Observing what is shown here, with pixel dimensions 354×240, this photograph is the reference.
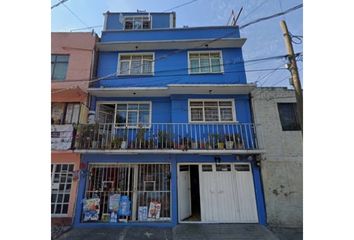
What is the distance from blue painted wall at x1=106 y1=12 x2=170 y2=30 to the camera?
934 centimetres

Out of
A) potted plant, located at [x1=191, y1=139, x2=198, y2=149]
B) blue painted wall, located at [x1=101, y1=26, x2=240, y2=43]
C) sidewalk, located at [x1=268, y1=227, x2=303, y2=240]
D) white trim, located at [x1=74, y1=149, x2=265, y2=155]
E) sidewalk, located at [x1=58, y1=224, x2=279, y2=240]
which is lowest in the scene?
sidewalk, located at [x1=268, y1=227, x2=303, y2=240]

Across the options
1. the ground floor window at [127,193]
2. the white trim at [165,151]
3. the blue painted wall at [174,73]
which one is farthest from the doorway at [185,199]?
the blue painted wall at [174,73]

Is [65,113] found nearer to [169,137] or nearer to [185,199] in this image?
[169,137]

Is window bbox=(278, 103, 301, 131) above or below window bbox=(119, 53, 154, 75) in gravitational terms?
below

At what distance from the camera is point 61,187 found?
689 centimetres

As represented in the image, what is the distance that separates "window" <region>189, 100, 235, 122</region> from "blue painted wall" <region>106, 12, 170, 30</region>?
4.23m

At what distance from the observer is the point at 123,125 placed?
7.70 metres

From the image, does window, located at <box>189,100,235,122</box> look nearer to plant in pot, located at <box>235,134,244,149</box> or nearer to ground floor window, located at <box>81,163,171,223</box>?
plant in pot, located at <box>235,134,244,149</box>

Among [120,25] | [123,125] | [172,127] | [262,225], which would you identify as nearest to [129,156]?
[123,125]

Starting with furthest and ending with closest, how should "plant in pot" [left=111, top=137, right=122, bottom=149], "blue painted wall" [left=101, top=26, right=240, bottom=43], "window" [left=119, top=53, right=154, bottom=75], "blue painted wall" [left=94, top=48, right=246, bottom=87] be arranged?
"blue painted wall" [left=101, top=26, right=240, bottom=43]
"window" [left=119, top=53, right=154, bottom=75]
"blue painted wall" [left=94, top=48, right=246, bottom=87]
"plant in pot" [left=111, top=137, right=122, bottom=149]

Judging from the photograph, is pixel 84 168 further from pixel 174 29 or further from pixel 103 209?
pixel 174 29

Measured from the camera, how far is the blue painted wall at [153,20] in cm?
934

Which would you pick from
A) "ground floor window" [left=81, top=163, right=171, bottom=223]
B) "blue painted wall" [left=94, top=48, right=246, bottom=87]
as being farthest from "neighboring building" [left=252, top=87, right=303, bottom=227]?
"ground floor window" [left=81, top=163, right=171, bottom=223]
